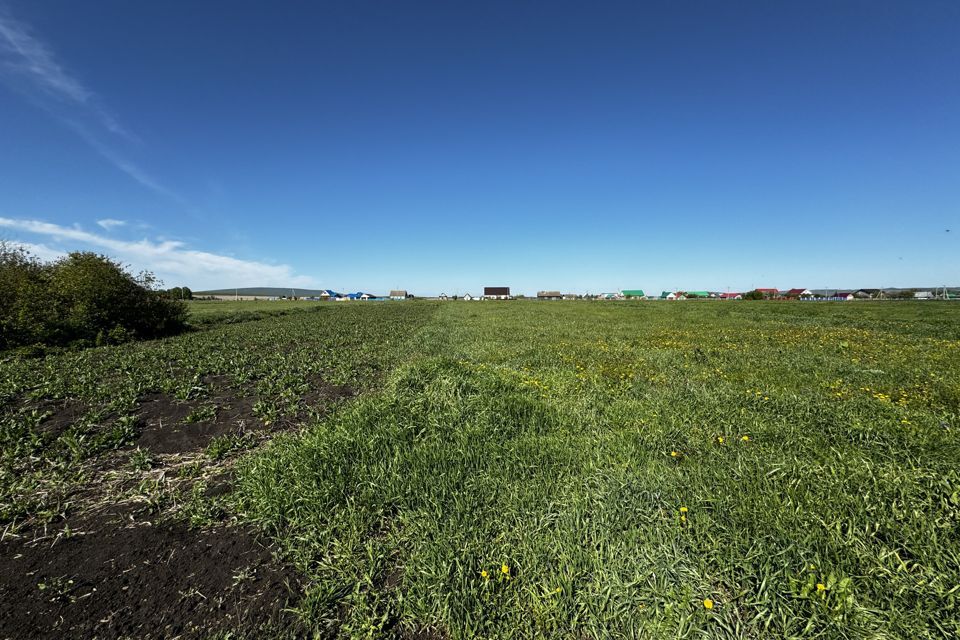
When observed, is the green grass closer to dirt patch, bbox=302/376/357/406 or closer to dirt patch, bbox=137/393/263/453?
dirt patch, bbox=302/376/357/406

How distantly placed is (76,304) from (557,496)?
77.2 feet

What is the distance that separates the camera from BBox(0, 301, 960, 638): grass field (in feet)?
7.70

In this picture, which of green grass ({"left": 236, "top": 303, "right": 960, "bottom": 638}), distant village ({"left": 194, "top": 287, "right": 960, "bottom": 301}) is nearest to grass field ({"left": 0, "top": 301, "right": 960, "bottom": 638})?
green grass ({"left": 236, "top": 303, "right": 960, "bottom": 638})

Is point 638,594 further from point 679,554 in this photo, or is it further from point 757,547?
point 757,547

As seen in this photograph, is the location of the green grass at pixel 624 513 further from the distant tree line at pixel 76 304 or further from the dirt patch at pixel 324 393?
the distant tree line at pixel 76 304

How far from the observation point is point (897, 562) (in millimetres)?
2459

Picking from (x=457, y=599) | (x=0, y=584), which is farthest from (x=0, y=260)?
(x=457, y=599)

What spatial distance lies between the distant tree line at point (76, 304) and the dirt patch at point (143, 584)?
58.4 ft

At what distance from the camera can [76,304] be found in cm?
1616

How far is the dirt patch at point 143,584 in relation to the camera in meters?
2.36

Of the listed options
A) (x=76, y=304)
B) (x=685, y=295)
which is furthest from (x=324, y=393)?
(x=685, y=295)

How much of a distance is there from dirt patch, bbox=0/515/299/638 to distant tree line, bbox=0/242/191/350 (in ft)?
58.4

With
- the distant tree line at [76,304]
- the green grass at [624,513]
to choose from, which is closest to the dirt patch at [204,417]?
the green grass at [624,513]

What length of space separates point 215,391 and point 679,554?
29.8ft
